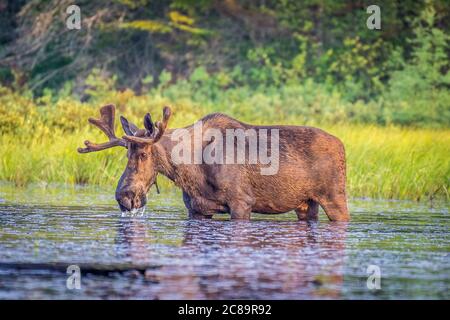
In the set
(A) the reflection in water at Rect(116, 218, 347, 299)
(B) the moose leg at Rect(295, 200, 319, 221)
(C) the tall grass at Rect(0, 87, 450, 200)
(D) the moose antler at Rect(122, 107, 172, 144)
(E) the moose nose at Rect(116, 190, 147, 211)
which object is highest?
A: (D) the moose antler at Rect(122, 107, 172, 144)

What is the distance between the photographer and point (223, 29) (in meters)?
31.6

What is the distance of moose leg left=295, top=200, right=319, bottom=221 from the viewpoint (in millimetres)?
12766

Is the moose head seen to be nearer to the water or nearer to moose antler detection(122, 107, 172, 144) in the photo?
moose antler detection(122, 107, 172, 144)

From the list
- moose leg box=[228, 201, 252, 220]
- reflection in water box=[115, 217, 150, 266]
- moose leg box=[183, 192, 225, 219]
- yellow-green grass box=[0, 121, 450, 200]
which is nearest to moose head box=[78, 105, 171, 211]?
reflection in water box=[115, 217, 150, 266]

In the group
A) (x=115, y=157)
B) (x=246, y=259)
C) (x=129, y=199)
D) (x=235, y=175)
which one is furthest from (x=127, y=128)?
(x=115, y=157)

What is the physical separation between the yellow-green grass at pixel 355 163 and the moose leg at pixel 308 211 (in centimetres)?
360

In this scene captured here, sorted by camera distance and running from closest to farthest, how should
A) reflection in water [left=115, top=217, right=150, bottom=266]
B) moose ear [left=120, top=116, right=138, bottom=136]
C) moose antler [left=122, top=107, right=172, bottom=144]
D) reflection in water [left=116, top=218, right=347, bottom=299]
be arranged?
1. reflection in water [left=116, top=218, right=347, bottom=299]
2. reflection in water [left=115, top=217, right=150, bottom=266]
3. moose antler [left=122, top=107, right=172, bottom=144]
4. moose ear [left=120, top=116, right=138, bottom=136]

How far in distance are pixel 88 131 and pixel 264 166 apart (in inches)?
287

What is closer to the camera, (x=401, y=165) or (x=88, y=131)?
(x=401, y=165)

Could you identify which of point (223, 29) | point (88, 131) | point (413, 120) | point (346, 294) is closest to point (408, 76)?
point (413, 120)

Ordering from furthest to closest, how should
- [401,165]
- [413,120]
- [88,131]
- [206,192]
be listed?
1. [413,120]
2. [88,131]
3. [401,165]
4. [206,192]

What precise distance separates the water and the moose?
0.23 meters
